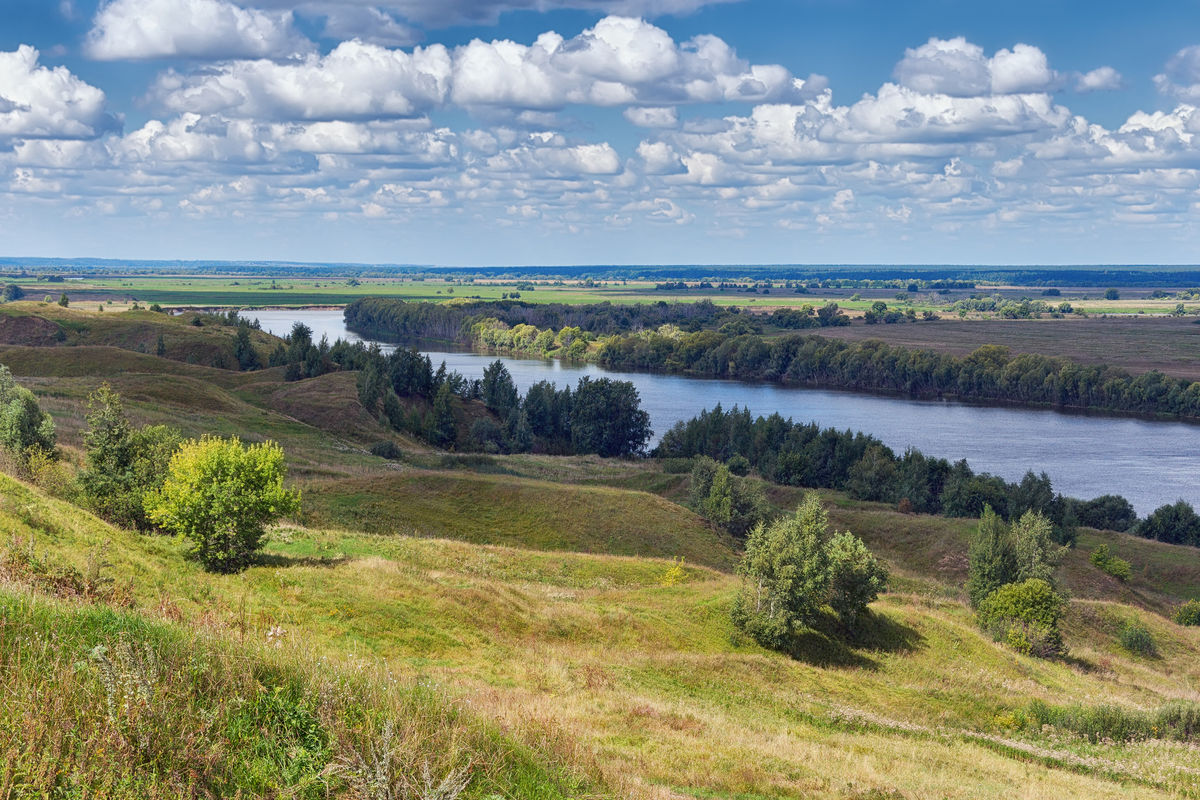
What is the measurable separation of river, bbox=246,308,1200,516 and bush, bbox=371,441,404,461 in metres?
53.3

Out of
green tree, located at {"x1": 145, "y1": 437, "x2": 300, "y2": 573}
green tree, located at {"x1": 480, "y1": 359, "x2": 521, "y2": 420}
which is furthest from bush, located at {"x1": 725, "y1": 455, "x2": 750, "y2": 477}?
green tree, located at {"x1": 145, "y1": 437, "x2": 300, "y2": 573}

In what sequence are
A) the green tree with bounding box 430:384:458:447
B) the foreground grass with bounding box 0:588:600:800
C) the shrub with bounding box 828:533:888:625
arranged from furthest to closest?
the green tree with bounding box 430:384:458:447 < the shrub with bounding box 828:533:888:625 < the foreground grass with bounding box 0:588:600:800

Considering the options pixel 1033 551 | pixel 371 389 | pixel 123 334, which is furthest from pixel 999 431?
pixel 123 334

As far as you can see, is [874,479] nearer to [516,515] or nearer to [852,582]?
[516,515]

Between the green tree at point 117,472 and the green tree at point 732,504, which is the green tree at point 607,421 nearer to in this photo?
the green tree at point 732,504

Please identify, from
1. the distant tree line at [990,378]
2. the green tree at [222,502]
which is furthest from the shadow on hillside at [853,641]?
the distant tree line at [990,378]

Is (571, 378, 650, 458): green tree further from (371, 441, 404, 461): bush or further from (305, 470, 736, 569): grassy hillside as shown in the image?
(305, 470, 736, 569): grassy hillside

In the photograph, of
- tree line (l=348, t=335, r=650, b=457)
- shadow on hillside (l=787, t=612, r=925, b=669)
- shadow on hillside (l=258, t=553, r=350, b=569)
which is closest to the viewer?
shadow on hillside (l=258, t=553, r=350, b=569)

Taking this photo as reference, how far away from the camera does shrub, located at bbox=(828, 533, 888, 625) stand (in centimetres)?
3716

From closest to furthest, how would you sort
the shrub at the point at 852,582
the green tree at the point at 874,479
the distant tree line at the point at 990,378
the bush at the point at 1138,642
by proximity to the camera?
the shrub at the point at 852,582 < the bush at the point at 1138,642 < the green tree at the point at 874,479 < the distant tree line at the point at 990,378

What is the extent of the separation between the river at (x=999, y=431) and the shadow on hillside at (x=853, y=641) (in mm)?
67434

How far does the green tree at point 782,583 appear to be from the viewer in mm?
33594

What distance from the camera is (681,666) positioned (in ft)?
87.9

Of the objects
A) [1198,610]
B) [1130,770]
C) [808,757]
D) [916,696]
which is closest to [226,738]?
[808,757]
